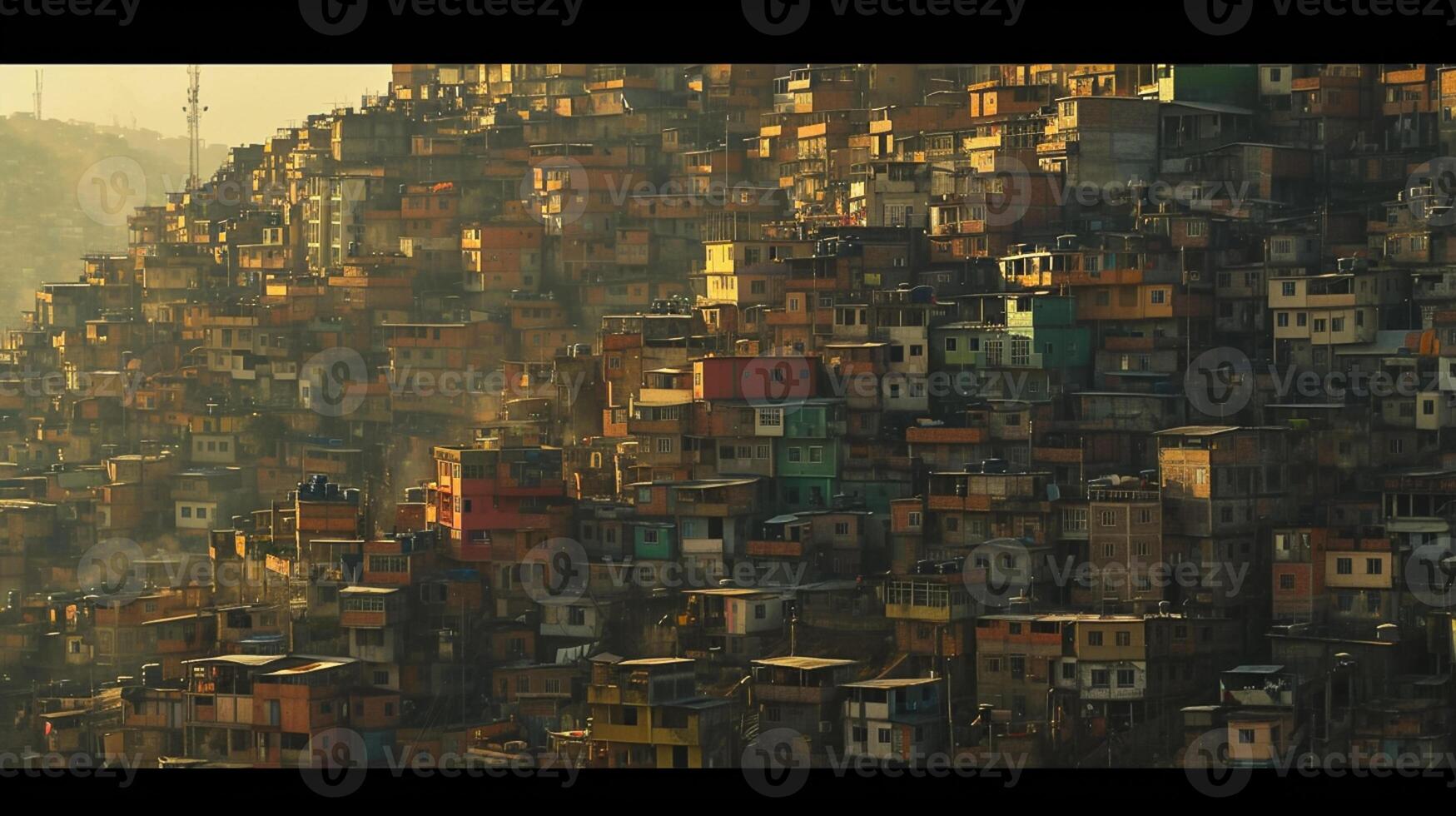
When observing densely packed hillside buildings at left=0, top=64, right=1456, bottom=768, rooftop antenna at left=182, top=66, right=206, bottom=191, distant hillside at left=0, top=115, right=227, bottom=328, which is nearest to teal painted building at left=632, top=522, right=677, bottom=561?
densely packed hillside buildings at left=0, top=64, right=1456, bottom=768

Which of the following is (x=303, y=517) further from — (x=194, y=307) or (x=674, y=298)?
(x=194, y=307)

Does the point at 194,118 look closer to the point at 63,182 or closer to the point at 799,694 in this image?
the point at 63,182

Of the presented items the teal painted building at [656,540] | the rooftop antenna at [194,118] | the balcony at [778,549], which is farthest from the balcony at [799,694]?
the rooftop antenna at [194,118]

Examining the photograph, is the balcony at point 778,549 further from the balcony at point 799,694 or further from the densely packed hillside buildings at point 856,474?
the balcony at point 799,694

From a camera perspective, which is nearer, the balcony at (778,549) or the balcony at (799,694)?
the balcony at (799,694)

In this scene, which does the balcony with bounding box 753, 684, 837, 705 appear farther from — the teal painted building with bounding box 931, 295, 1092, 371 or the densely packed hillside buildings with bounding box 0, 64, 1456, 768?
the teal painted building with bounding box 931, 295, 1092, 371

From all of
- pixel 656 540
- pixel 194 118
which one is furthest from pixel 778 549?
pixel 194 118

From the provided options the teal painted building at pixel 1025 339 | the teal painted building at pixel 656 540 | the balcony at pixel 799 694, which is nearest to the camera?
the balcony at pixel 799 694
